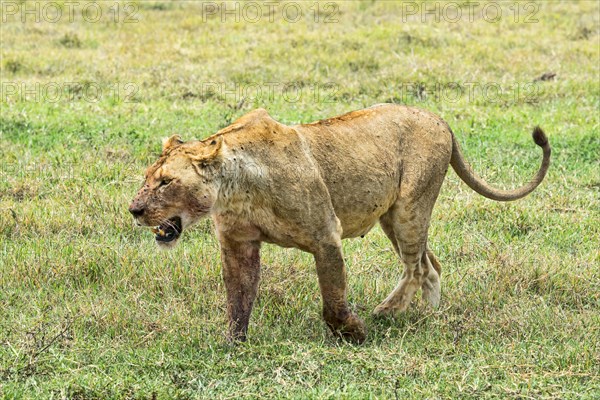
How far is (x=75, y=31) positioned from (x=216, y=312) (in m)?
8.68

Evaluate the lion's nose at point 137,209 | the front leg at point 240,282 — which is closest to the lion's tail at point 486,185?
the front leg at point 240,282

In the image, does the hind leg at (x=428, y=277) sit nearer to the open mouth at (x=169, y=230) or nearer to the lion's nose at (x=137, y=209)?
the open mouth at (x=169, y=230)

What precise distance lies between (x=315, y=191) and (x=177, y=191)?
74 centimetres

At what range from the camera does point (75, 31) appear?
539 inches

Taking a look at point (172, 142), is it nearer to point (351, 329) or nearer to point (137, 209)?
point (137, 209)

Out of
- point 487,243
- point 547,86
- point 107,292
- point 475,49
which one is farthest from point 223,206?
point 475,49

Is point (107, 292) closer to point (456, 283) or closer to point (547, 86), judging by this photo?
point (456, 283)

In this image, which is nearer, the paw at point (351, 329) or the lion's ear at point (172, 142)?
the lion's ear at point (172, 142)

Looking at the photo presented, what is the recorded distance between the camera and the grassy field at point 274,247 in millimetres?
4926

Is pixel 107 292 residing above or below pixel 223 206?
below

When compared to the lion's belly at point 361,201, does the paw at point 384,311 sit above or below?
below

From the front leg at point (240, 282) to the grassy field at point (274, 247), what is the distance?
0.16 meters

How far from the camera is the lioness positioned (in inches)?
194

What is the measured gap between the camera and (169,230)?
495cm
